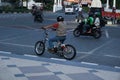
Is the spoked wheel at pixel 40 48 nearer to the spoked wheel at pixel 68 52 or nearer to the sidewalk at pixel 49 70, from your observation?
the sidewalk at pixel 49 70

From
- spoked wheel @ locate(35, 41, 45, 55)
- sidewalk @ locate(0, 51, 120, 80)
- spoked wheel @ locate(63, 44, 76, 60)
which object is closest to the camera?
sidewalk @ locate(0, 51, 120, 80)

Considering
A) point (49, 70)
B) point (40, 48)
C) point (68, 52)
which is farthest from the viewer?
point (40, 48)

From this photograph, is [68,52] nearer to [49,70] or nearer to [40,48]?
[40,48]

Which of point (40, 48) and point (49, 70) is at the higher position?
point (40, 48)

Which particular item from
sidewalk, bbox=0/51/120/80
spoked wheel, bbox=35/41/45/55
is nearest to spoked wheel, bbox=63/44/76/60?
sidewalk, bbox=0/51/120/80

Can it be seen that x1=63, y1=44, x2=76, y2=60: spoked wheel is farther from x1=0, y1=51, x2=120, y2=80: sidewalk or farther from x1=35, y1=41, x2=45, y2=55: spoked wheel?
x1=35, y1=41, x2=45, y2=55: spoked wheel

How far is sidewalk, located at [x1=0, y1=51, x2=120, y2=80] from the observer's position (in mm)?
9773

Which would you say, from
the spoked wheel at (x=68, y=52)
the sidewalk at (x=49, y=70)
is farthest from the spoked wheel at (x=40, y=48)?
the spoked wheel at (x=68, y=52)

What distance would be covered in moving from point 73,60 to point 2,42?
18.6 ft

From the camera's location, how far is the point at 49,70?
10.6 metres

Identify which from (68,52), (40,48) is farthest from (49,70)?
(40,48)

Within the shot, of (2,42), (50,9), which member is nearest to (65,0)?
(50,9)

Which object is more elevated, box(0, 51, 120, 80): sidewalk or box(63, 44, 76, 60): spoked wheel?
box(63, 44, 76, 60): spoked wheel

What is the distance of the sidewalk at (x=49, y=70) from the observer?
9773 millimetres
